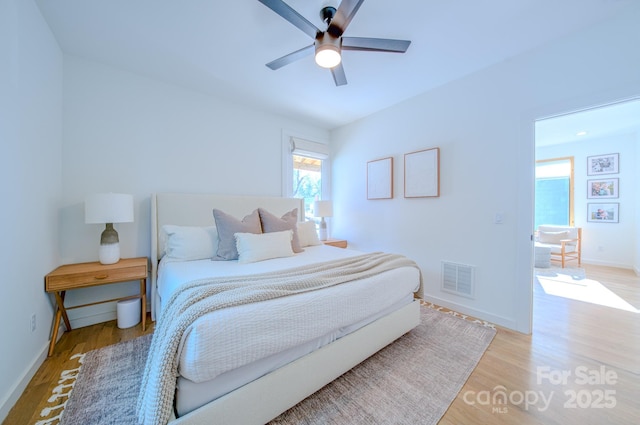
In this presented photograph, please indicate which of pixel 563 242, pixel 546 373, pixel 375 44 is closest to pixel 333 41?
pixel 375 44

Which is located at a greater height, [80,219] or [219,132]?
[219,132]

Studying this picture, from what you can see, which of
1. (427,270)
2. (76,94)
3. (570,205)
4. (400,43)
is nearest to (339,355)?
(427,270)

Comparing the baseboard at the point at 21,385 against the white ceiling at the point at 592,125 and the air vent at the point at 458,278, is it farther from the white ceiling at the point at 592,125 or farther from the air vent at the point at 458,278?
the white ceiling at the point at 592,125

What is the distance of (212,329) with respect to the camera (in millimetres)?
1028

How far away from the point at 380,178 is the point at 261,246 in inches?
84.2

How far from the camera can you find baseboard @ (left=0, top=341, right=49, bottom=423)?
1297mm

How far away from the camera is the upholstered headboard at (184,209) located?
2.49 metres

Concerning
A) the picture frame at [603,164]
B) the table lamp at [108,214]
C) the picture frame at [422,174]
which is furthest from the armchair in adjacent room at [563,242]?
the table lamp at [108,214]

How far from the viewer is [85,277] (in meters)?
2.00

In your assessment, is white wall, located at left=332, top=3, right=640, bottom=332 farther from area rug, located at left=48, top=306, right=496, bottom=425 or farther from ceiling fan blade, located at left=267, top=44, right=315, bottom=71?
ceiling fan blade, located at left=267, top=44, right=315, bottom=71

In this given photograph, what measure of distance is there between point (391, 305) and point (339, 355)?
63cm

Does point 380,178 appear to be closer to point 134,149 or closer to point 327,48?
point 327,48

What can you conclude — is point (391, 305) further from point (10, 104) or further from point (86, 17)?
point (86, 17)

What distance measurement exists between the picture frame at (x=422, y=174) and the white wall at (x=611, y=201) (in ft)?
14.7
